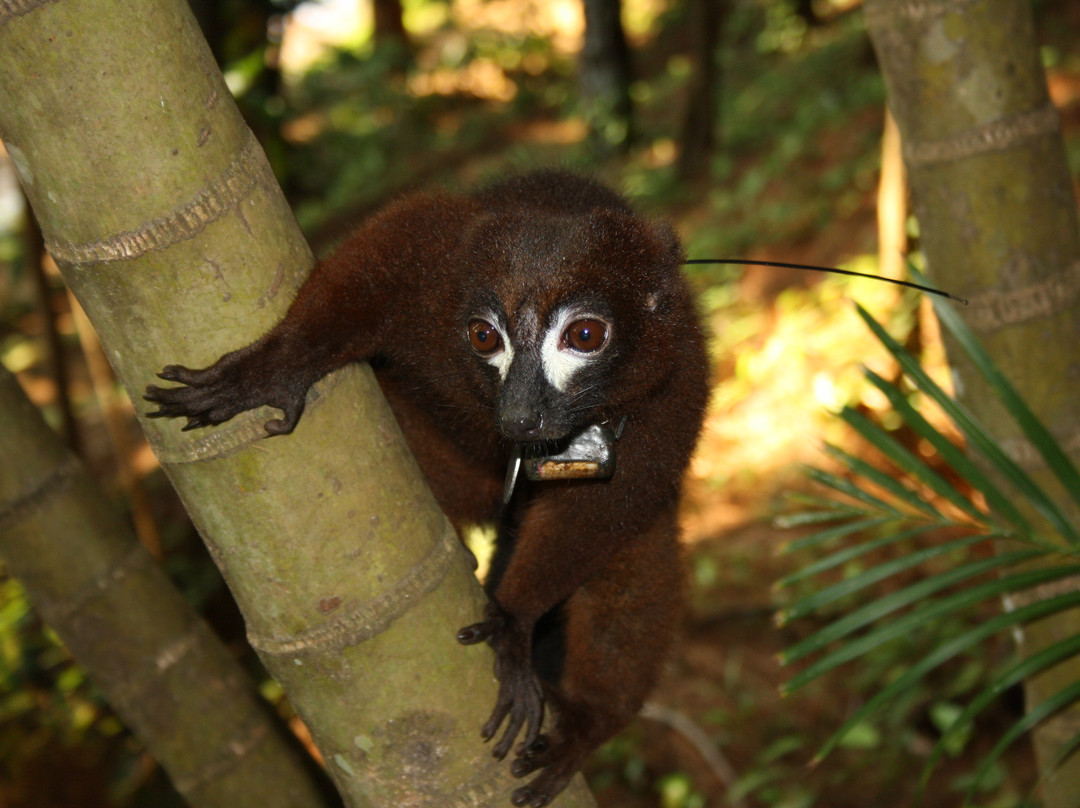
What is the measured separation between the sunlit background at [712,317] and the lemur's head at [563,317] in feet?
1.29

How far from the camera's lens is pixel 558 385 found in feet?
7.55

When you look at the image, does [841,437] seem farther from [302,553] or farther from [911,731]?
[302,553]

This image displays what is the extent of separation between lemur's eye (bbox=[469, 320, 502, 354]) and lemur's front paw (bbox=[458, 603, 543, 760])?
62 centimetres

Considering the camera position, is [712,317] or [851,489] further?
[712,317]

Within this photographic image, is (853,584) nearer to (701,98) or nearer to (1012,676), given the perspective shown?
(1012,676)

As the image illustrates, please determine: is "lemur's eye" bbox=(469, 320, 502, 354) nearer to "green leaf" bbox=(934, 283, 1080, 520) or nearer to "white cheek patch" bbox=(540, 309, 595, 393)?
"white cheek patch" bbox=(540, 309, 595, 393)

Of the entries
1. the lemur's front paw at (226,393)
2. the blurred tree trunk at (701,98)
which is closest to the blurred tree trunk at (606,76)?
the blurred tree trunk at (701,98)

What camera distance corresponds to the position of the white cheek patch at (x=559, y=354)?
7.54 feet

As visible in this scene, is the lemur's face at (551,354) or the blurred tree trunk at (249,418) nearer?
the blurred tree trunk at (249,418)

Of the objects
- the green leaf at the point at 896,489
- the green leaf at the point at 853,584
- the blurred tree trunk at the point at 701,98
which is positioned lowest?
the green leaf at the point at 853,584

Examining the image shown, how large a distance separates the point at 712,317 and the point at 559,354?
5.87 meters

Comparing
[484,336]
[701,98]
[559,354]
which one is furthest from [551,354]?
[701,98]

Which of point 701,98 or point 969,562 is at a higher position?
point 701,98

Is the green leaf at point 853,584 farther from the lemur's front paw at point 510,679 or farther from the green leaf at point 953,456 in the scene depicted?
the lemur's front paw at point 510,679
